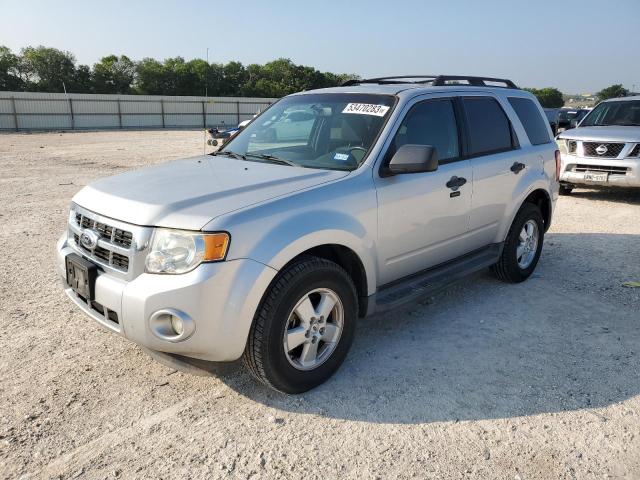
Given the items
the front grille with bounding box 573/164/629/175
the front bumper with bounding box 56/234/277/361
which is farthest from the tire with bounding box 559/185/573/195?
the front bumper with bounding box 56/234/277/361

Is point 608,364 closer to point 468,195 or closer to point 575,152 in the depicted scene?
point 468,195

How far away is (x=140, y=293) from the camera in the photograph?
2.87m

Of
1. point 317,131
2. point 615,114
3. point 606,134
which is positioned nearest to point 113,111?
point 615,114

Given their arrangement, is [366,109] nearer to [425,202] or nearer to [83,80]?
[425,202]

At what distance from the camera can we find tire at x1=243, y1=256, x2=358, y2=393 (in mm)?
3066

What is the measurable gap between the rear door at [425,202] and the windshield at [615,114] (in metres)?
7.57

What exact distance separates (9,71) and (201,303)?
2690 inches

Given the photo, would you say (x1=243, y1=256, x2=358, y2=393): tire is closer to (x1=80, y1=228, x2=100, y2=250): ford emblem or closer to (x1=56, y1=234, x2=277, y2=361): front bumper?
(x1=56, y1=234, x2=277, y2=361): front bumper

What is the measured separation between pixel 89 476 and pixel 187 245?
1226mm

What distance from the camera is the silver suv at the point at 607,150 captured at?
9.25 meters

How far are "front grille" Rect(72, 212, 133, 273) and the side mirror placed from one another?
5.72 ft

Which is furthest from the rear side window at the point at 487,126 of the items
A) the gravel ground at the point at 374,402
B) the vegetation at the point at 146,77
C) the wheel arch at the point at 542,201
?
the vegetation at the point at 146,77

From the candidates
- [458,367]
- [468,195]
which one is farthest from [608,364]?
[468,195]

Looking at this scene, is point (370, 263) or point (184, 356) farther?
point (370, 263)
